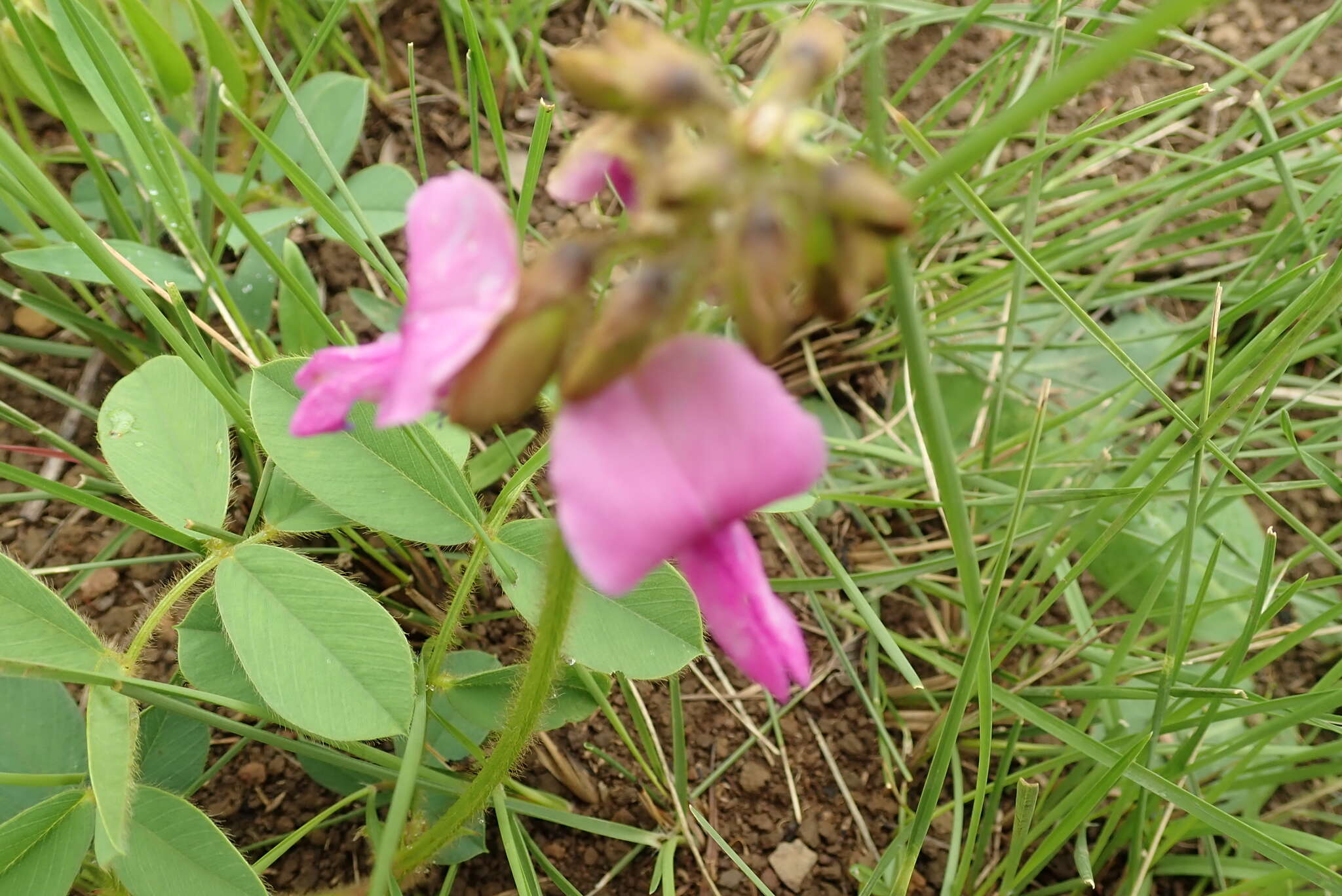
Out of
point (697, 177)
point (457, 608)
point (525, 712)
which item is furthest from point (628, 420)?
point (457, 608)

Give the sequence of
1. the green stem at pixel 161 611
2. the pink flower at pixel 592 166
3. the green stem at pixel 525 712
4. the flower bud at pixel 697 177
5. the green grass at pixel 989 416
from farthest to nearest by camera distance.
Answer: the green grass at pixel 989 416, the green stem at pixel 161 611, the green stem at pixel 525 712, the pink flower at pixel 592 166, the flower bud at pixel 697 177

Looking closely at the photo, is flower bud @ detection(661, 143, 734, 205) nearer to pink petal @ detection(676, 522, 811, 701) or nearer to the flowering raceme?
the flowering raceme

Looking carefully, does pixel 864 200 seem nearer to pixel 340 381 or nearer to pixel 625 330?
pixel 625 330

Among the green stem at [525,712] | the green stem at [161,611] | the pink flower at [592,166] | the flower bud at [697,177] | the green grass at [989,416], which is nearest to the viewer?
the flower bud at [697,177]

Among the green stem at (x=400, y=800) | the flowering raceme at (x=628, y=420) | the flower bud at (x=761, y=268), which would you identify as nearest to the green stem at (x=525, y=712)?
the green stem at (x=400, y=800)

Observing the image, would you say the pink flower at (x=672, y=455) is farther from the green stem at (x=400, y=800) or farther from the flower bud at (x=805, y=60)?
the green stem at (x=400, y=800)
